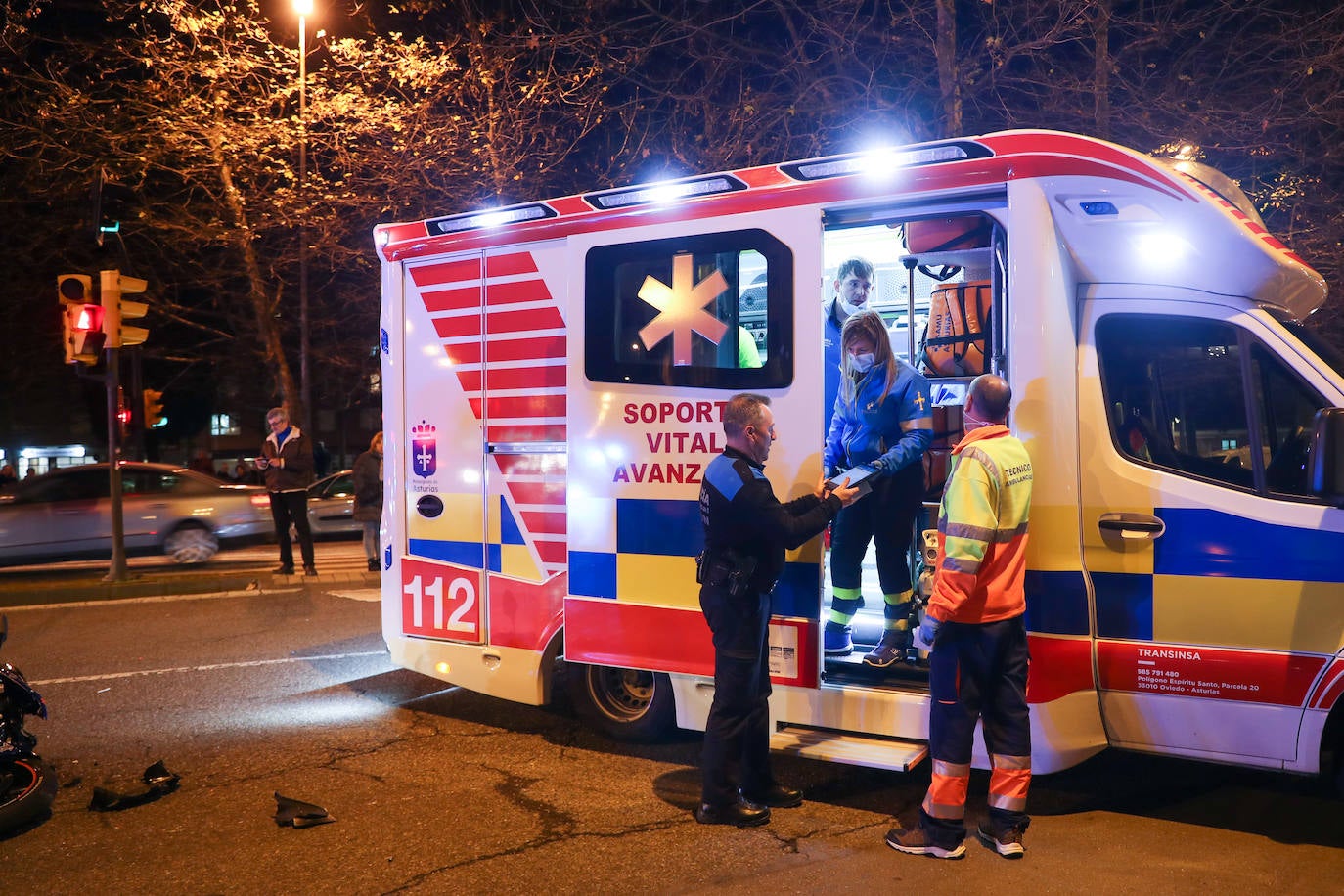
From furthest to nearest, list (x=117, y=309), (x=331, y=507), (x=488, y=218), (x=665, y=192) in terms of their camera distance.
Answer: (x=331, y=507) → (x=117, y=309) → (x=488, y=218) → (x=665, y=192)

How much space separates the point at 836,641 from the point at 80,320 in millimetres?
8993

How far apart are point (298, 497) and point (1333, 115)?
11.9 metres

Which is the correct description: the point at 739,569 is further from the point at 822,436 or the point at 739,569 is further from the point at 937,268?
the point at 937,268

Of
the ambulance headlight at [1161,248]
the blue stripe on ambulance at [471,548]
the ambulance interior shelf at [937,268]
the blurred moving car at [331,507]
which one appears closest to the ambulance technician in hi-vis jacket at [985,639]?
the ambulance headlight at [1161,248]

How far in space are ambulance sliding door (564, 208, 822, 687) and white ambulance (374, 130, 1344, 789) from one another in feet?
0.04

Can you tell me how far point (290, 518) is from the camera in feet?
38.7

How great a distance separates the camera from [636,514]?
5.09 m

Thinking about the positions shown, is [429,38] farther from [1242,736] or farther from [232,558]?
[1242,736]

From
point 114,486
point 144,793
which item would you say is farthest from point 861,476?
point 114,486

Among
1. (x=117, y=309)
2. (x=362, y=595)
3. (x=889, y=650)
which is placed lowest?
(x=362, y=595)

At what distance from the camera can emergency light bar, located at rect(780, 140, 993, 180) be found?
14.4 feet

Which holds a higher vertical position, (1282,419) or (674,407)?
(674,407)

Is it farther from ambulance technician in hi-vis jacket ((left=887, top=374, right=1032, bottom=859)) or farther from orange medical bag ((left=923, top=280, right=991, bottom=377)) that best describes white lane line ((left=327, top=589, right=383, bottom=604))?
ambulance technician in hi-vis jacket ((left=887, top=374, right=1032, bottom=859))

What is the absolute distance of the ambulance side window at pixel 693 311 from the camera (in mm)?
4793
